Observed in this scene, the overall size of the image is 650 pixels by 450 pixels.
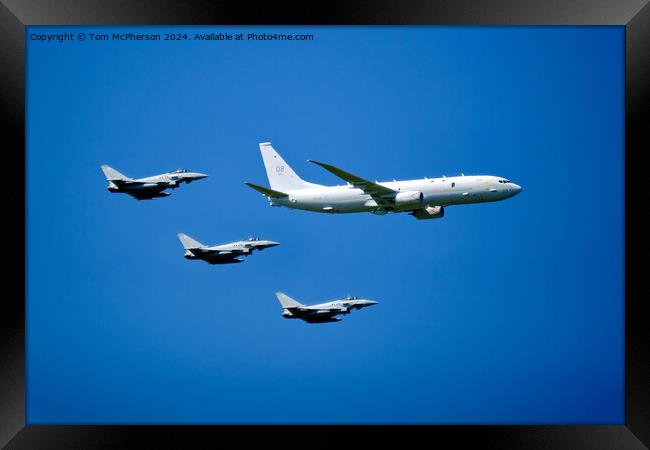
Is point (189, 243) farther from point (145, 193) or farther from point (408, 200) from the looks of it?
point (408, 200)

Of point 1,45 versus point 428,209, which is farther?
point 428,209

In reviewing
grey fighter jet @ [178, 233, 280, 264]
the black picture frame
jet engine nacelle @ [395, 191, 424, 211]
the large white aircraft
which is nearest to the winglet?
the large white aircraft

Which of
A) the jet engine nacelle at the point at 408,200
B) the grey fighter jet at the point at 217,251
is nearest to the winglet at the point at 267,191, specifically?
the grey fighter jet at the point at 217,251

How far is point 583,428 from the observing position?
1612 centimetres

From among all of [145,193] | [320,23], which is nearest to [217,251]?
[145,193]

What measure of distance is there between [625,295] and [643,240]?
0.90 meters

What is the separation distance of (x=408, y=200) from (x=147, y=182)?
5669mm

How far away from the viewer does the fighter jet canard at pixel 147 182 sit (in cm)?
2083

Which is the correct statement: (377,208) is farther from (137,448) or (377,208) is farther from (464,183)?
(137,448)

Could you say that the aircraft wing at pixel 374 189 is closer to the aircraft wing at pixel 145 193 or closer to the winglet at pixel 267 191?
the winglet at pixel 267 191

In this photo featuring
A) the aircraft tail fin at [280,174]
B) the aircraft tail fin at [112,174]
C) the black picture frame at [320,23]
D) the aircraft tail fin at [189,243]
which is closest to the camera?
the black picture frame at [320,23]

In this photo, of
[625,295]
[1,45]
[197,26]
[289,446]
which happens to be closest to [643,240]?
[625,295]

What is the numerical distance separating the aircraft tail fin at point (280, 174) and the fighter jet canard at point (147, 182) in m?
2.82

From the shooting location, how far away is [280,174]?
2547 cm
